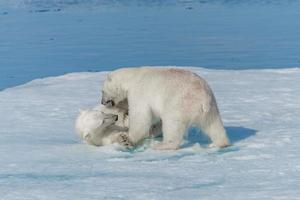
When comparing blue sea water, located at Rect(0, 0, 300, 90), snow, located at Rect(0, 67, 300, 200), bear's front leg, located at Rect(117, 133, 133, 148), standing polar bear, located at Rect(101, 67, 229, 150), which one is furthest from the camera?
blue sea water, located at Rect(0, 0, 300, 90)

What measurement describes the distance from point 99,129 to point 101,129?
2 centimetres

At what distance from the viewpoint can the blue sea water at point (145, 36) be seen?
13.4 metres

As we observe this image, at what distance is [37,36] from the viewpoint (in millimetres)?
16797

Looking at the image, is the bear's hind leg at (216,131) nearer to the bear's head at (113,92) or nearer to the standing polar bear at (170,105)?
the standing polar bear at (170,105)

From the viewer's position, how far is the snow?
15.8 ft

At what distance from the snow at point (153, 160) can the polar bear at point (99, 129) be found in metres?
0.09

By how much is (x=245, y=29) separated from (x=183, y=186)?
1214 centimetres

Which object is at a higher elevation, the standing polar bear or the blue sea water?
the standing polar bear

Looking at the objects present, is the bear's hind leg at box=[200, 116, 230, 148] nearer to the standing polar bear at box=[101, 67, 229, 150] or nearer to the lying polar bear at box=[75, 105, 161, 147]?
the standing polar bear at box=[101, 67, 229, 150]

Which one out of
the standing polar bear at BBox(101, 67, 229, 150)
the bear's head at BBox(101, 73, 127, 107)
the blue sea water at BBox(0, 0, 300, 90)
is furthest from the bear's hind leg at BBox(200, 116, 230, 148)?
the blue sea water at BBox(0, 0, 300, 90)

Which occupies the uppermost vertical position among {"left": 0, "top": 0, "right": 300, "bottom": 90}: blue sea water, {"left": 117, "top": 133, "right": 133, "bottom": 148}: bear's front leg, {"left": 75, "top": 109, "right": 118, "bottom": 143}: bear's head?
{"left": 75, "top": 109, "right": 118, "bottom": 143}: bear's head

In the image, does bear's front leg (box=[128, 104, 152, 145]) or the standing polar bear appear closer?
the standing polar bear

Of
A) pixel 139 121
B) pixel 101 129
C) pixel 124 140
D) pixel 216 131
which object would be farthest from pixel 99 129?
pixel 216 131

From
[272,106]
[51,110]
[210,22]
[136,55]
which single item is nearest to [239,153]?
[272,106]
